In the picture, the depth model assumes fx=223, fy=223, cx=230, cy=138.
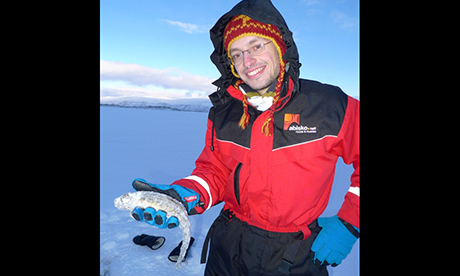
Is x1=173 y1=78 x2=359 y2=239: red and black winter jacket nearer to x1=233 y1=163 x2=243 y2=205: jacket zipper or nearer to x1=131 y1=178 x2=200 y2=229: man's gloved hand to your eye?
x1=233 y1=163 x2=243 y2=205: jacket zipper

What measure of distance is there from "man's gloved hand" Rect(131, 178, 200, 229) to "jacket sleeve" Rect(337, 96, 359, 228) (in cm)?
111

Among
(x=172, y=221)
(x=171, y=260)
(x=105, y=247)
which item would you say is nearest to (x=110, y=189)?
(x=105, y=247)

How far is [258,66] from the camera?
1812 millimetres

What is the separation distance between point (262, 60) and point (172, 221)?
4.60 ft

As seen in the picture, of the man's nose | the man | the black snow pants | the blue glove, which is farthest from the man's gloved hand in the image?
the man's nose

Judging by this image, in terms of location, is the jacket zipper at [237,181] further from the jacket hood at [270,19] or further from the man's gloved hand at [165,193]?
the jacket hood at [270,19]

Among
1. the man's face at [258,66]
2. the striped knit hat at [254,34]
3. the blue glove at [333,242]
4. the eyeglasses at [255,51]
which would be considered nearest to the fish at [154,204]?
the striped knit hat at [254,34]

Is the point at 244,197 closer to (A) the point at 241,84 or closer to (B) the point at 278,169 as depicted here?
(B) the point at 278,169

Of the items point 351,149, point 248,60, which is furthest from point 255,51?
point 351,149

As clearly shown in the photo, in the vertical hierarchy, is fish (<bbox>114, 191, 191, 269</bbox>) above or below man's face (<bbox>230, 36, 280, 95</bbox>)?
below

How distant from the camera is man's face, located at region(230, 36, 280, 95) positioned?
1821 mm

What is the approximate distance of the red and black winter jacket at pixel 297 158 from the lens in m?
1.58
